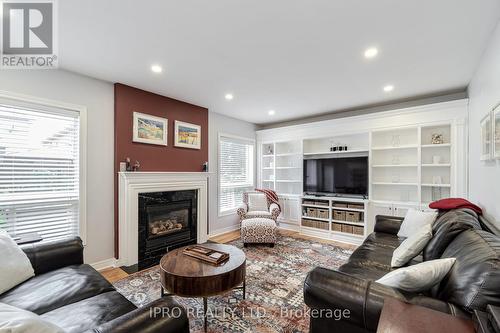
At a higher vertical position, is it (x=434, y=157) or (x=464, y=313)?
(x=434, y=157)

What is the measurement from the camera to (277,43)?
2264mm

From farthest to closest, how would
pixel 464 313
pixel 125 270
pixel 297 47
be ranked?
pixel 125 270 < pixel 297 47 < pixel 464 313

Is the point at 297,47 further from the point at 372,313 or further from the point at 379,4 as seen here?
the point at 372,313

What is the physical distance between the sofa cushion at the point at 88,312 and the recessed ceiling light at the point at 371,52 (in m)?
3.04

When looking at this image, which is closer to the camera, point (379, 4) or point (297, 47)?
point (379, 4)

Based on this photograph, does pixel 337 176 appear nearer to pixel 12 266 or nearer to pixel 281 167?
pixel 281 167

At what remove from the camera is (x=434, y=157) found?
372cm

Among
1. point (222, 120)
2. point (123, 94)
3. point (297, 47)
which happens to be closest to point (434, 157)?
point (297, 47)

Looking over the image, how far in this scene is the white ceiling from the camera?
5.87ft

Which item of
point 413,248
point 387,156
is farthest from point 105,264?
point 387,156

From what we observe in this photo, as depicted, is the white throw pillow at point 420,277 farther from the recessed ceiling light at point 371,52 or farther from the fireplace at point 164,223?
the fireplace at point 164,223

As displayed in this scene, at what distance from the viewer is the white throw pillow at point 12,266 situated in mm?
1570

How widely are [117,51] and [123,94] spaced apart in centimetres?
101

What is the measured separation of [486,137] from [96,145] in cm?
447
